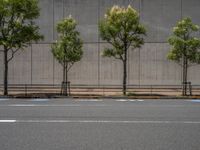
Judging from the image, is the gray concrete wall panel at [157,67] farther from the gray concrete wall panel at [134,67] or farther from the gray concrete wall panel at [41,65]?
the gray concrete wall panel at [41,65]

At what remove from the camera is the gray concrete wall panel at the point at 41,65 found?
129 ft

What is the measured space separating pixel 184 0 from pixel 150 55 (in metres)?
5.82

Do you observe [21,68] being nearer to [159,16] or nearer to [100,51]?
[100,51]

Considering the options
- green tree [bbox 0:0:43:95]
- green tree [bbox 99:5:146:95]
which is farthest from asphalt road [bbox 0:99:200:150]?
green tree [bbox 99:5:146:95]

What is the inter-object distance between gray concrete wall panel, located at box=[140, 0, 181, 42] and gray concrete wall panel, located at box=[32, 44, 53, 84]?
9236mm

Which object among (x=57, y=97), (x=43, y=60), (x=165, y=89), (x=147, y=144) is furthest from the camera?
(x=43, y=60)

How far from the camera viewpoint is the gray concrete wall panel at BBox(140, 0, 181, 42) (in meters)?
38.1

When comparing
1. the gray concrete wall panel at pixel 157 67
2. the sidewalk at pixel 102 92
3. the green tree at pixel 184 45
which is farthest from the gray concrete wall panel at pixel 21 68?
the green tree at pixel 184 45

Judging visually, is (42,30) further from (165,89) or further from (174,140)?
(174,140)

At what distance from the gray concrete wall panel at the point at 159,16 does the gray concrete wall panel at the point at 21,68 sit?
1114 cm

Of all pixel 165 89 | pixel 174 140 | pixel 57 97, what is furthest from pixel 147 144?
pixel 165 89

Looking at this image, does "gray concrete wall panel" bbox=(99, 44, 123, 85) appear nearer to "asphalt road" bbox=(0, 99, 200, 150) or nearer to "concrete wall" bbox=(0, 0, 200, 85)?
"concrete wall" bbox=(0, 0, 200, 85)

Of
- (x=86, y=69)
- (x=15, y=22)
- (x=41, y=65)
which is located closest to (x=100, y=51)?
(x=86, y=69)

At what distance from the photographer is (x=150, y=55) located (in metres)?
38.1
